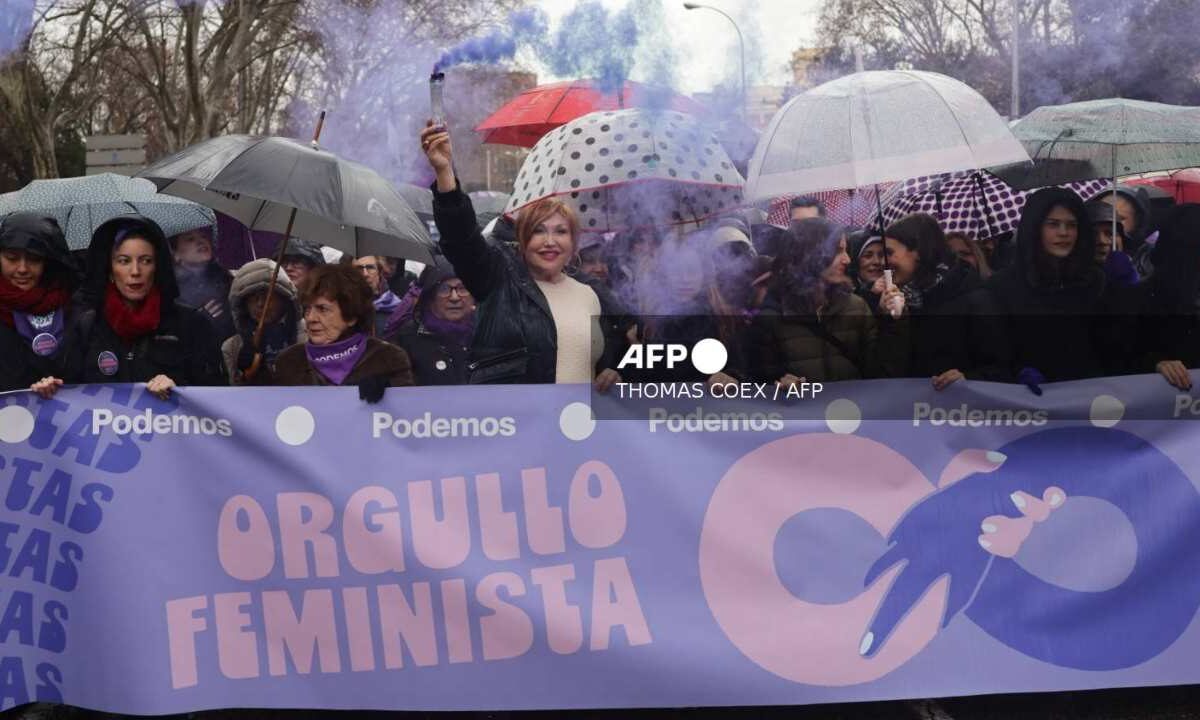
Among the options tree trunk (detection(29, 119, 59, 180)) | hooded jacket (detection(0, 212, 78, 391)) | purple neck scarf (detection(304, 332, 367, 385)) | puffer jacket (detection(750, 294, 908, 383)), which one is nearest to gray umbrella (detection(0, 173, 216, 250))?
hooded jacket (detection(0, 212, 78, 391))

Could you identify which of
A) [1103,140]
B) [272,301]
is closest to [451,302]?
[272,301]

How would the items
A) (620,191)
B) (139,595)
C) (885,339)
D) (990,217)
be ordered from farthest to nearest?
1. (990,217)
2. (620,191)
3. (885,339)
4. (139,595)

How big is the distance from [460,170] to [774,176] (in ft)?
3.88

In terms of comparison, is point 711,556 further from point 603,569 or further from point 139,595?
point 139,595

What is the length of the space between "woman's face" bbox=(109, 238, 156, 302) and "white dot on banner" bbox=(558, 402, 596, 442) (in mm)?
1406

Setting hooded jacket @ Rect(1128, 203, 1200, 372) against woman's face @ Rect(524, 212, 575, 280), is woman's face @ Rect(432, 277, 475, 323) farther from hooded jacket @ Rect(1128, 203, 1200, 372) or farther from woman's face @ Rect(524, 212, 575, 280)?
hooded jacket @ Rect(1128, 203, 1200, 372)

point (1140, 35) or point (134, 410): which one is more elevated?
point (1140, 35)

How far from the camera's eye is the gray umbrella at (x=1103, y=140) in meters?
5.74

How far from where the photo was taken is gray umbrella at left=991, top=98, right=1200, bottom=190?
18.8 feet

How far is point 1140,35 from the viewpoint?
5.48 metres

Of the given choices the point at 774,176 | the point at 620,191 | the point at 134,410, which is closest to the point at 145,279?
the point at 134,410

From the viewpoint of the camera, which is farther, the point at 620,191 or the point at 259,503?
the point at 620,191

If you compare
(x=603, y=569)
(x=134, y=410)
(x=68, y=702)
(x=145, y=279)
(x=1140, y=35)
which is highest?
(x=1140, y=35)

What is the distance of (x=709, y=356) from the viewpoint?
466 cm
